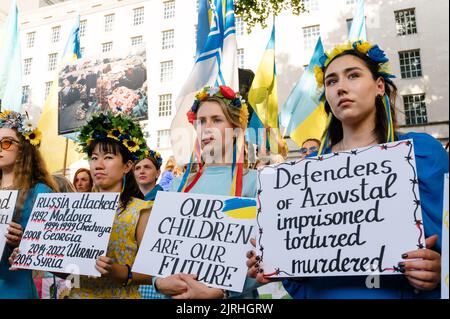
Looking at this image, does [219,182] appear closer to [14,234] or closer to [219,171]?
[219,171]

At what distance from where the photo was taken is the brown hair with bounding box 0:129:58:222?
2.98m

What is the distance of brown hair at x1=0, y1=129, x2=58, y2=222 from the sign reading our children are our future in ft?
6.34

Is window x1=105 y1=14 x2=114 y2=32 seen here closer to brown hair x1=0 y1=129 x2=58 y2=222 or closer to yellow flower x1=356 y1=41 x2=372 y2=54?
brown hair x1=0 y1=129 x2=58 y2=222

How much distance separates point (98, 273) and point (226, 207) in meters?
0.81

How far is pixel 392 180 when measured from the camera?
163 centimetres

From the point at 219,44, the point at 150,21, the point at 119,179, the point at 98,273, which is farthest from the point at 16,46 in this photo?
the point at 98,273

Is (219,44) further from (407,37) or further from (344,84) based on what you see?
(407,37)

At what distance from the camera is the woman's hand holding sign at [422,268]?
57.4 inches

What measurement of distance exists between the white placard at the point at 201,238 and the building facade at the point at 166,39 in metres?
1.91

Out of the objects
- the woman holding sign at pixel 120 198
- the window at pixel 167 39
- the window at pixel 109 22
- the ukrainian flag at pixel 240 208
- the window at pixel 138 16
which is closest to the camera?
the ukrainian flag at pixel 240 208

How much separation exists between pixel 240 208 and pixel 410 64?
12332 mm

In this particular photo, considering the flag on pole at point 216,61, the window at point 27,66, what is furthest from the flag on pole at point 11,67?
the flag on pole at point 216,61

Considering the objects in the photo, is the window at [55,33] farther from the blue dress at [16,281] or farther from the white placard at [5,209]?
the blue dress at [16,281]

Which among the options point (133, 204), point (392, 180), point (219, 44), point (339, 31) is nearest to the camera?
point (392, 180)
